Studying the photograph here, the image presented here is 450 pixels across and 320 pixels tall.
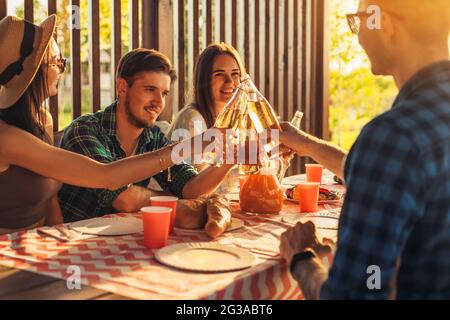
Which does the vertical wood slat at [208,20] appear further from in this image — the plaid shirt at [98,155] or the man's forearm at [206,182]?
the man's forearm at [206,182]

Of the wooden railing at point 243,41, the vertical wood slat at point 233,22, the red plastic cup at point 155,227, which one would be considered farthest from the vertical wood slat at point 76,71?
the red plastic cup at point 155,227

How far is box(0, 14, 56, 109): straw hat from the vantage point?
78.2 inches

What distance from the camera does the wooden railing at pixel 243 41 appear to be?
329 centimetres

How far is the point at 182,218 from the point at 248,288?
519 mm

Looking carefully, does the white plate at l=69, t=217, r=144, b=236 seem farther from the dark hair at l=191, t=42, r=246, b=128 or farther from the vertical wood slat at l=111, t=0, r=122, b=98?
the vertical wood slat at l=111, t=0, r=122, b=98

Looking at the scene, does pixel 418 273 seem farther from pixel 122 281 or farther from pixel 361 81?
pixel 361 81

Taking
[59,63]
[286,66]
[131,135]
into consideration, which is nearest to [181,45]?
[131,135]

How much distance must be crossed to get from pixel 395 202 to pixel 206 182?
1.58 m

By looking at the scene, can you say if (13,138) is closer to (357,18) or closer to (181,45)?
(357,18)

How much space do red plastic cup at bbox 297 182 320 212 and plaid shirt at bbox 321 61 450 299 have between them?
101cm

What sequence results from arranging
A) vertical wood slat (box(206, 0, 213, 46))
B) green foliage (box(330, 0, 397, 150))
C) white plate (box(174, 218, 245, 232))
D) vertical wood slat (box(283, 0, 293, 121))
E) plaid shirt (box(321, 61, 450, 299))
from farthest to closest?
1. green foliage (box(330, 0, 397, 150))
2. vertical wood slat (box(283, 0, 293, 121))
3. vertical wood slat (box(206, 0, 213, 46))
4. white plate (box(174, 218, 245, 232))
5. plaid shirt (box(321, 61, 450, 299))

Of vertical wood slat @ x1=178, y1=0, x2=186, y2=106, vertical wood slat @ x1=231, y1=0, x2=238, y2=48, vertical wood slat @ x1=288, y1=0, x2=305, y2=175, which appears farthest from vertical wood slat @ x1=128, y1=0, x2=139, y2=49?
vertical wood slat @ x1=288, y1=0, x2=305, y2=175

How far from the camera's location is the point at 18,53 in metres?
2.01
